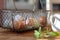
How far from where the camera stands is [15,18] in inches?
26.9

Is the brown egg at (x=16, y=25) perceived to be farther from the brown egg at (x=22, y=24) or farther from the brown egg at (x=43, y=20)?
the brown egg at (x=43, y=20)

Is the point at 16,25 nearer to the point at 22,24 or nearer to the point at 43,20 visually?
the point at 22,24

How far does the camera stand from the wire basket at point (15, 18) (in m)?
0.68

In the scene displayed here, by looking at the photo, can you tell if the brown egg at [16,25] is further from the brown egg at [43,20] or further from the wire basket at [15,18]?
the brown egg at [43,20]

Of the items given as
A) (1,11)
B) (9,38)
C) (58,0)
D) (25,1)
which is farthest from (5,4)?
(9,38)

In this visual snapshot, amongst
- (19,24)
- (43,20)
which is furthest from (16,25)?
(43,20)

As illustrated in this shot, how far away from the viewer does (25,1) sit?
7.00 feet

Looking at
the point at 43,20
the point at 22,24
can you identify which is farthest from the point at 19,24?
the point at 43,20

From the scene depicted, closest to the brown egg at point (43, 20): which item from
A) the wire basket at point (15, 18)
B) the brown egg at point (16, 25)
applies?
the wire basket at point (15, 18)

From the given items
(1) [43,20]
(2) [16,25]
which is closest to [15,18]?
(2) [16,25]

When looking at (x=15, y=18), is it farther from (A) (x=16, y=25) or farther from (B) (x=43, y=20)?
(B) (x=43, y=20)

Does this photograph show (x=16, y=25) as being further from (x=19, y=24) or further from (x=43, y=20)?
(x=43, y=20)

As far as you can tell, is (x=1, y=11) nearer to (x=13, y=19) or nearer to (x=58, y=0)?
(x=13, y=19)

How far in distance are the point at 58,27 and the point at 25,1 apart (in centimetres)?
146
